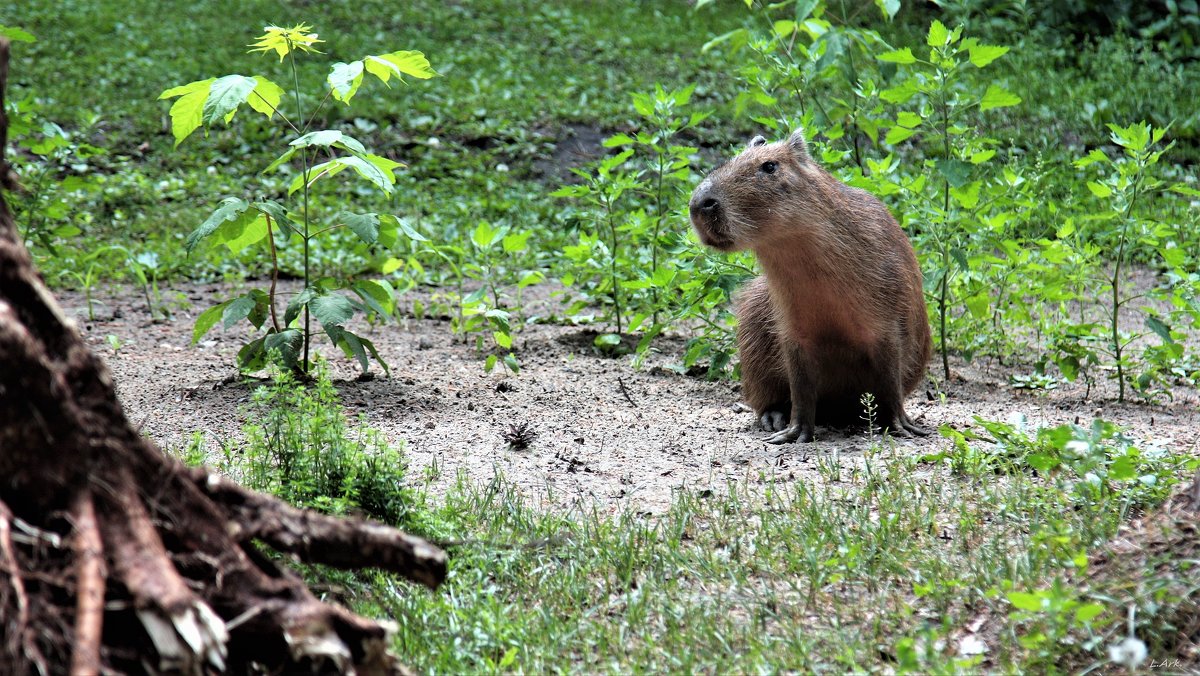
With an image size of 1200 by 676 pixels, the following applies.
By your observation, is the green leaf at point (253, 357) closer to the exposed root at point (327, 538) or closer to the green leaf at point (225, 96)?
the green leaf at point (225, 96)

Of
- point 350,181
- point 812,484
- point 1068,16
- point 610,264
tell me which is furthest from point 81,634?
point 1068,16

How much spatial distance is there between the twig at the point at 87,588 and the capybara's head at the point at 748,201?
9.49 feet

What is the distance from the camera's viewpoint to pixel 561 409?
5195 mm

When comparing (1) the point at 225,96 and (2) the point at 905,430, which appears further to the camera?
(2) the point at 905,430

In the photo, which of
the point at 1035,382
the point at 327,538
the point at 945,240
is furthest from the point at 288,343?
the point at 1035,382

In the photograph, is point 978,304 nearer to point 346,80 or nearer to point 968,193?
point 968,193

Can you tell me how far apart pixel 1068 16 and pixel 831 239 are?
29.4 ft

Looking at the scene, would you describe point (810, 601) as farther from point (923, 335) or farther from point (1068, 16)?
point (1068, 16)

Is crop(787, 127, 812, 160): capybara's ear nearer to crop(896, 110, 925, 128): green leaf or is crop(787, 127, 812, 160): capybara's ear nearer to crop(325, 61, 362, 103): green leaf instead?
crop(896, 110, 925, 128): green leaf

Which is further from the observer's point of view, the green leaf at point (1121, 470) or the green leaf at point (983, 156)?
the green leaf at point (983, 156)

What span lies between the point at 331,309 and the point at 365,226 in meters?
0.39

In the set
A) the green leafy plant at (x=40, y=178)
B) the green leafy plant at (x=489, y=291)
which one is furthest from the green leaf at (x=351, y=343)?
the green leafy plant at (x=40, y=178)

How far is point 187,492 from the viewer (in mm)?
2260

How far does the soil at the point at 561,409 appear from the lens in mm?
4254
